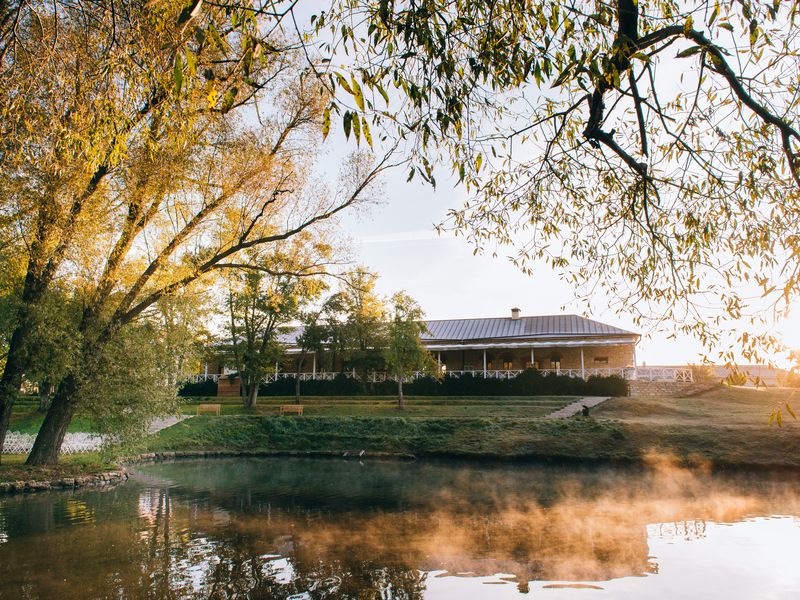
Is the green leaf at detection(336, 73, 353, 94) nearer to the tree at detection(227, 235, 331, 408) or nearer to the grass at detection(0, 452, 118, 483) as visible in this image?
the grass at detection(0, 452, 118, 483)

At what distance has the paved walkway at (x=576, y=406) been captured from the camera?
893 inches

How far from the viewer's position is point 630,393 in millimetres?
29672

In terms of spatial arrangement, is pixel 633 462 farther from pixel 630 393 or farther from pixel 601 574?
pixel 630 393

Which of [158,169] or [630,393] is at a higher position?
[158,169]

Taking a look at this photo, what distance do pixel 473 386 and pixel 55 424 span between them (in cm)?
2285

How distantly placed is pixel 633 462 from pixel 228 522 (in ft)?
39.6

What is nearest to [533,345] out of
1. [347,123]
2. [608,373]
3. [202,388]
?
[608,373]

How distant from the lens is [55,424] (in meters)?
13.7

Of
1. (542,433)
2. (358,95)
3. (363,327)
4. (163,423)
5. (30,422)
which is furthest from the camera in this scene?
(363,327)

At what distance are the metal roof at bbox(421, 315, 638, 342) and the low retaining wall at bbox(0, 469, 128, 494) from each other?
22.4 metres

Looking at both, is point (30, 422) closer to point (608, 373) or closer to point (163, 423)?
point (163, 423)

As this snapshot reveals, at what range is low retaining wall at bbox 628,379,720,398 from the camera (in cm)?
2872

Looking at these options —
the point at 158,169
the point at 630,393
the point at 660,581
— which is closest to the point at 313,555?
the point at 660,581

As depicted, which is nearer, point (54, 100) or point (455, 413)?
point (54, 100)
